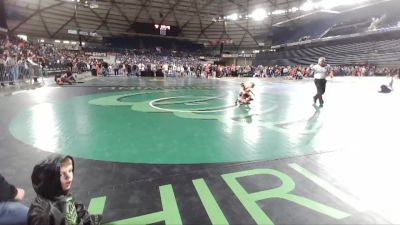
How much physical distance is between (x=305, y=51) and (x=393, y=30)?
12.7m

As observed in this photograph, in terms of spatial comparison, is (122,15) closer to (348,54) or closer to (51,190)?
(348,54)

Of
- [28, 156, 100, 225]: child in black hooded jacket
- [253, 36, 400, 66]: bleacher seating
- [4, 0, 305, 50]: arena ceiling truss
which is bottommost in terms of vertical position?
[28, 156, 100, 225]: child in black hooded jacket

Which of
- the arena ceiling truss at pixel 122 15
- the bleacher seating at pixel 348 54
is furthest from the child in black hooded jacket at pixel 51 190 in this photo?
the bleacher seating at pixel 348 54

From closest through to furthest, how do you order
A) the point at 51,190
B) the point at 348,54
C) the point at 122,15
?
the point at 51,190, the point at 348,54, the point at 122,15

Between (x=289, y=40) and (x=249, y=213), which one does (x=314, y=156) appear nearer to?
(x=249, y=213)

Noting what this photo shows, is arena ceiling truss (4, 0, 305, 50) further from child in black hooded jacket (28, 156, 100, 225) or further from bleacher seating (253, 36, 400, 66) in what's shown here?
child in black hooded jacket (28, 156, 100, 225)

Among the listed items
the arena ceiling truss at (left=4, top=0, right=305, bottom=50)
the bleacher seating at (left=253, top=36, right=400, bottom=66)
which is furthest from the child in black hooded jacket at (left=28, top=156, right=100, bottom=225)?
the bleacher seating at (left=253, top=36, right=400, bottom=66)

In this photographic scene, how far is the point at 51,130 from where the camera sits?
5312 millimetres

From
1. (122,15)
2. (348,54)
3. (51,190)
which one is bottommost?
(51,190)

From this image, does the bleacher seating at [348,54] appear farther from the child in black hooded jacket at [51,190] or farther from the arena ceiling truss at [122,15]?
the child in black hooded jacket at [51,190]

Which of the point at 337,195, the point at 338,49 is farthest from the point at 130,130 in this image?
the point at 338,49

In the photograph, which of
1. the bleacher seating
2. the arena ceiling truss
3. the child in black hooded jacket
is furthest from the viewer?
the arena ceiling truss

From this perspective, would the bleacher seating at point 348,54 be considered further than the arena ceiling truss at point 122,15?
No

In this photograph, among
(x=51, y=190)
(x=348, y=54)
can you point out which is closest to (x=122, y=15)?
(x=348, y=54)
